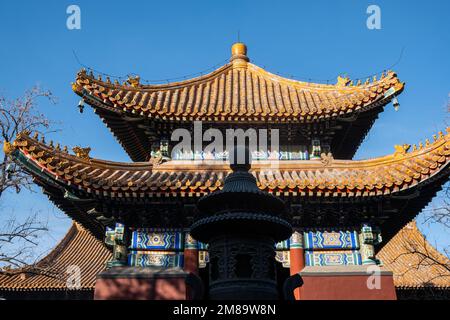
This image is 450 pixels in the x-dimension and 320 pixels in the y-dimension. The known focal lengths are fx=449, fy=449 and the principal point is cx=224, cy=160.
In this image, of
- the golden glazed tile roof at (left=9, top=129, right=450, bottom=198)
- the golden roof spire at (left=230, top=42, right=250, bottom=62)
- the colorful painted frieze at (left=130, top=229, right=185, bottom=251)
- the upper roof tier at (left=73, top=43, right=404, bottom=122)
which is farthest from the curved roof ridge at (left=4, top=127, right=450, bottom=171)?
the golden roof spire at (left=230, top=42, right=250, bottom=62)

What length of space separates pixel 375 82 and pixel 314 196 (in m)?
4.57

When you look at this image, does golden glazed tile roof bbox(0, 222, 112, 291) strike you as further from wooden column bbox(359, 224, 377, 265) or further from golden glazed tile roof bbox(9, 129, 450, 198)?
wooden column bbox(359, 224, 377, 265)

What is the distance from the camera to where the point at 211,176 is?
36.9 feet

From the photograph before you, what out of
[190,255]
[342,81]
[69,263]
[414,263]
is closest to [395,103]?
[342,81]

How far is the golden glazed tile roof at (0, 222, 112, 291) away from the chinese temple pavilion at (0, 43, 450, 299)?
6403 mm

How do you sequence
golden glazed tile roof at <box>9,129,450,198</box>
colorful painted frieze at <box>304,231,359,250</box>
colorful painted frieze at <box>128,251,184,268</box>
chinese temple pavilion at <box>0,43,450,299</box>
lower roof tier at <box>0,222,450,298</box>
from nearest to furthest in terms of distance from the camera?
1. golden glazed tile roof at <box>9,129,450,198</box>
2. chinese temple pavilion at <box>0,43,450,299</box>
3. colorful painted frieze at <box>128,251,184,268</box>
4. colorful painted frieze at <box>304,231,359,250</box>
5. lower roof tier at <box>0,222,450,298</box>

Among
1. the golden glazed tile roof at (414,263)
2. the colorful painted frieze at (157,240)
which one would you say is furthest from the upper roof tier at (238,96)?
the golden glazed tile roof at (414,263)

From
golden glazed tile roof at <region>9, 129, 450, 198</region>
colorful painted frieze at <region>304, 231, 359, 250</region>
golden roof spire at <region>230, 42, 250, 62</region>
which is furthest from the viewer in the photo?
golden roof spire at <region>230, 42, 250, 62</region>

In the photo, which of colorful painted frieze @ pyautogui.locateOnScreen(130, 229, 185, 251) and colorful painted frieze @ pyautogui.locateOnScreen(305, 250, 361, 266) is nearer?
colorful painted frieze @ pyautogui.locateOnScreen(305, 250, 361, 266)

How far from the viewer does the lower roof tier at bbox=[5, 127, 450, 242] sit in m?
9.77

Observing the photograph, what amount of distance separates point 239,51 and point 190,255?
29.4 feet

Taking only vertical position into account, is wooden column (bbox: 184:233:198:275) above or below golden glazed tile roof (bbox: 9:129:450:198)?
below

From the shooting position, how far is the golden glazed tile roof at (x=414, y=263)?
18.2 meters

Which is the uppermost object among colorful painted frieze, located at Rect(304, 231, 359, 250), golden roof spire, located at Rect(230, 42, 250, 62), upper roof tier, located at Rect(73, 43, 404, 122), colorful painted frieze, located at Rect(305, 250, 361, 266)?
golden roof spire, located at Rect(230, 42, 250, 62)
